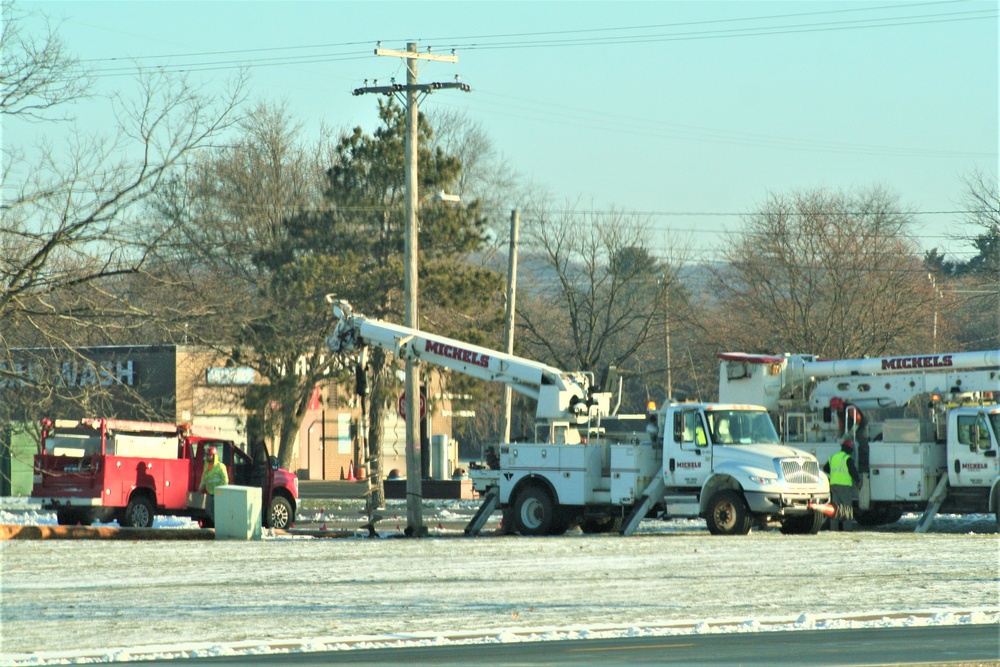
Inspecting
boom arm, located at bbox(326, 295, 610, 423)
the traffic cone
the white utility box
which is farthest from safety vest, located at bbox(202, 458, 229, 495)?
the traffic cone

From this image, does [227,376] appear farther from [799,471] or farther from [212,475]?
[799,471]

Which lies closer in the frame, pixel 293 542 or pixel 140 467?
pixel 293 542

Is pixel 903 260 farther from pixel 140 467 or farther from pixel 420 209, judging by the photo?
pixel 140 467

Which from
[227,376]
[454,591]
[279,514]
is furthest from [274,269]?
[454,591]

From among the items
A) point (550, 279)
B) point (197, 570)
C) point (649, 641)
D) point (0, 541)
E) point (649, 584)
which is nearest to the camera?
point (649, 641)

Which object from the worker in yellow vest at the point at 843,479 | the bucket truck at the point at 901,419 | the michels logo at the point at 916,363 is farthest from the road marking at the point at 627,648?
the michels logo at the point at 916,363

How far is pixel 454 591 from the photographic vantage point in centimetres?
1529

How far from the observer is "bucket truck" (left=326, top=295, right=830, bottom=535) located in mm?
23312

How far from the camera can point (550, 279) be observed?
60.0 meters

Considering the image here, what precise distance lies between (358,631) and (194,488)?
1537cm

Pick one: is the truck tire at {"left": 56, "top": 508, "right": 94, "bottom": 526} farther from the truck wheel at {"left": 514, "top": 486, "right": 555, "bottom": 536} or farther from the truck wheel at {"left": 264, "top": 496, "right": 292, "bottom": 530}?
the truck wheel at {"left": 514, "top": 486, "right": 555, "bottom": 536}

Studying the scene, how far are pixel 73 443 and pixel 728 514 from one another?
12784 millimetres

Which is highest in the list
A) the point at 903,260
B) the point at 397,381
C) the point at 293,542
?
the point at 903,260

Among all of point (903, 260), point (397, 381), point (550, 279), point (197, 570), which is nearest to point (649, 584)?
point (197, 570)
